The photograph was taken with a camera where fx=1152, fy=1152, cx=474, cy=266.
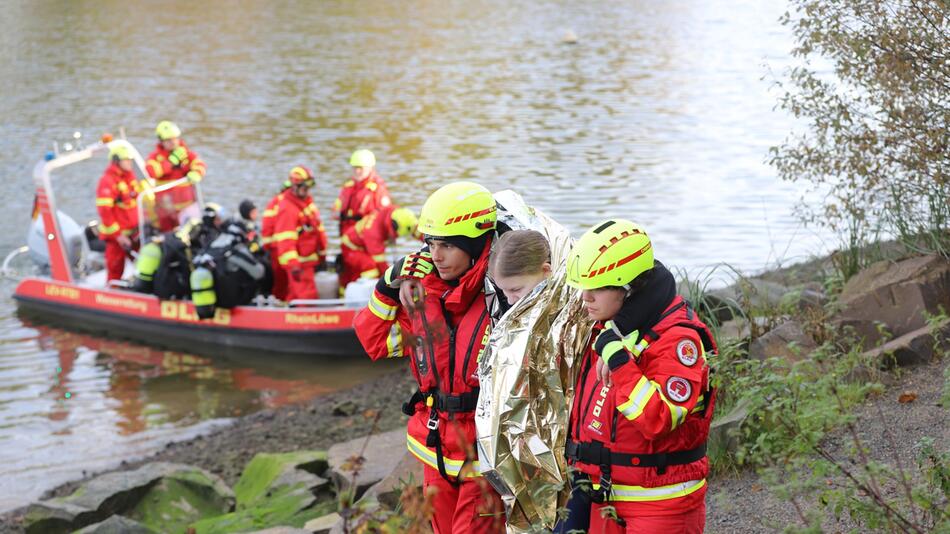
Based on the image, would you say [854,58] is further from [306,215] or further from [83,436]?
[83,436]

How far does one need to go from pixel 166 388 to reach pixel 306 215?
2.16 metres

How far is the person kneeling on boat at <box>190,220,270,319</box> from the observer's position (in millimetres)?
11250

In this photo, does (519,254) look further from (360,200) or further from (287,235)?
(360,200)

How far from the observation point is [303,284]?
1162 centimetres

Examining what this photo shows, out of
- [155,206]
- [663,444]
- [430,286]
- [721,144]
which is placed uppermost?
[430,286]

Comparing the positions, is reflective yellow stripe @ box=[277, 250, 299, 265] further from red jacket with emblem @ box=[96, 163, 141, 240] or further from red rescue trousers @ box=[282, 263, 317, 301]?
red jacket with emblem @ box=[96, 163, 141, 240]

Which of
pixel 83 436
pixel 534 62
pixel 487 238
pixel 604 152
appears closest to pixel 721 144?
pixel 604 152

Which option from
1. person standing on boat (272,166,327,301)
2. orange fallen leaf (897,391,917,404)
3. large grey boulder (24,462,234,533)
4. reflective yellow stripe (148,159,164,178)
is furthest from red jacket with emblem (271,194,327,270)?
orange fallen leaf (897,391,917,404)

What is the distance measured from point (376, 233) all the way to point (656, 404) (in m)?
7.95

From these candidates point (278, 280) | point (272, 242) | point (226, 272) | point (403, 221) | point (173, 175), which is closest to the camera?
point (403, 221)

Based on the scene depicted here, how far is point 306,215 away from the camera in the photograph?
11.5m

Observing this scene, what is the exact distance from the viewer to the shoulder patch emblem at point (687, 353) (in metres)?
3.64

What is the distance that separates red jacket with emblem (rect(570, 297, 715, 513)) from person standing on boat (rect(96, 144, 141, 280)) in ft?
32.1

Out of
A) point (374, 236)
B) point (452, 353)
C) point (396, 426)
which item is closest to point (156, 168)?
point (374, 236)
